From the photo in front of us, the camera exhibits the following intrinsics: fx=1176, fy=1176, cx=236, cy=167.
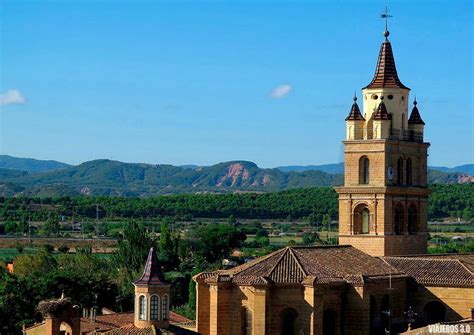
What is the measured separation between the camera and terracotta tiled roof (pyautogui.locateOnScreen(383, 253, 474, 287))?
4722cm

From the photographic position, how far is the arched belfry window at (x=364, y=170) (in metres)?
52.6

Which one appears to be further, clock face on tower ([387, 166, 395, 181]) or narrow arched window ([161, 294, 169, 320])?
clock face on tower ([387, 166, 395, 181])

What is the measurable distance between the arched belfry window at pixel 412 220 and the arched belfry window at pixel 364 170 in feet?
9.85

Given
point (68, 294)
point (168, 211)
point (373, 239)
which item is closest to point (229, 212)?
point (168, 211)

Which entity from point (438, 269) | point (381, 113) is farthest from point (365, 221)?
point (438, 269)

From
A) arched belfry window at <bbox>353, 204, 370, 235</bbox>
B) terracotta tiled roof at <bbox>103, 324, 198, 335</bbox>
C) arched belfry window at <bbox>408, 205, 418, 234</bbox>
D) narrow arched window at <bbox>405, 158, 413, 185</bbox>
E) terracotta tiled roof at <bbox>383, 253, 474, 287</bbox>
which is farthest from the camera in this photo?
arched belfry window at <bbox>408, 205, 418, 234</bbox>

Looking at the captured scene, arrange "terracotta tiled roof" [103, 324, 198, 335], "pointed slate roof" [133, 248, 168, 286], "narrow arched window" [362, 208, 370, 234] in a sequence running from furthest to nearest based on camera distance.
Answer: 1. "narrow arched window" [362, 208, 370, 234]
2. "pointed slate roof" [133, 248, 168, 286]
3. "terracotta tiled roof" [103, 324, 198, 335]

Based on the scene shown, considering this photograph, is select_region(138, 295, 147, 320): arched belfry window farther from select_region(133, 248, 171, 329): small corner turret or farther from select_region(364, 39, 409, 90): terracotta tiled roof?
select_region(364, 39, 409, 90): terracotta tiled roof

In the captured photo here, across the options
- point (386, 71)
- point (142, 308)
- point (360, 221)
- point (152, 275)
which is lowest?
point (142, 308)

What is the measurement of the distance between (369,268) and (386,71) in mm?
11315

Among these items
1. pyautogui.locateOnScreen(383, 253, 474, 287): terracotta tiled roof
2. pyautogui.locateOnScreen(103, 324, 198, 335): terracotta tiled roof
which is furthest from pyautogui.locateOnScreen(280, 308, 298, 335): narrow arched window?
pyautogui.locateOnScreen(383, 253, 474, 287): terracotta tiled roof

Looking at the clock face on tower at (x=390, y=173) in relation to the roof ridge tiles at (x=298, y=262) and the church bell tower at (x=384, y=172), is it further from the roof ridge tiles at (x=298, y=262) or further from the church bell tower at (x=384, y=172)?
the roof ridge tiles at (x=298, y=262)

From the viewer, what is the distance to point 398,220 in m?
53.4

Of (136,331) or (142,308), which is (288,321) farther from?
(136,331)
